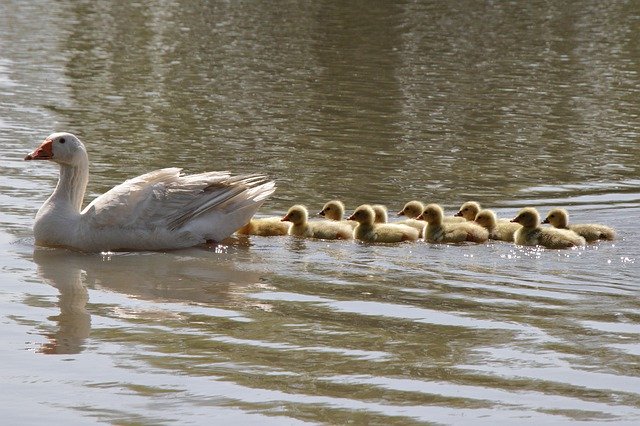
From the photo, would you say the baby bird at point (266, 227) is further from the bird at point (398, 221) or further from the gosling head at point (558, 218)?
the gosling head at point (558, 218)

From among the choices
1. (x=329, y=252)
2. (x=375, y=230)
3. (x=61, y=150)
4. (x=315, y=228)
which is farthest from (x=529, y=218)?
(x=61, y=150)

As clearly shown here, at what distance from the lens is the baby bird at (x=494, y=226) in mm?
12575

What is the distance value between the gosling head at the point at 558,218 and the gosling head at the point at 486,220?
0.54 m

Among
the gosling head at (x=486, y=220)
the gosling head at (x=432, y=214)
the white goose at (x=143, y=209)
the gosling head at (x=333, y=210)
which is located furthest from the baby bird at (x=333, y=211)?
the gosling head at (x=486, y=220)

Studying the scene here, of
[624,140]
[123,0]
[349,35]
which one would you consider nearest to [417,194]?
[624,140]

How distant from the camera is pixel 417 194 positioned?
14594mm

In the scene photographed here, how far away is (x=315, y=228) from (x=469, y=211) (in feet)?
4.99

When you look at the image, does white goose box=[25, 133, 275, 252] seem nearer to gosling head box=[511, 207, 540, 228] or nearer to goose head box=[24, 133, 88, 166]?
goose head box=[24, 133, 88, 166]

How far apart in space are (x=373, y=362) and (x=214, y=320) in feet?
4.96

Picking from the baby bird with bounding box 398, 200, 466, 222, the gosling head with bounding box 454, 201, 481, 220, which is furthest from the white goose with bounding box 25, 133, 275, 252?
the gosling head with bounding box 454, 201, 481, 220

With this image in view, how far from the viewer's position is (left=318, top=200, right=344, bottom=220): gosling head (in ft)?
42.5

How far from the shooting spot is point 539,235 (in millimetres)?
12234

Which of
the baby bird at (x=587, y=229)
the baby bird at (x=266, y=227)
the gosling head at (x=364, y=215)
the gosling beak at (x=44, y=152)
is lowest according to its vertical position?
the baby bird at (x=266, y=227)

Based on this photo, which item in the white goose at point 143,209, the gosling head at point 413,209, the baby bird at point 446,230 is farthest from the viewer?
the gosling head at point 413,209
